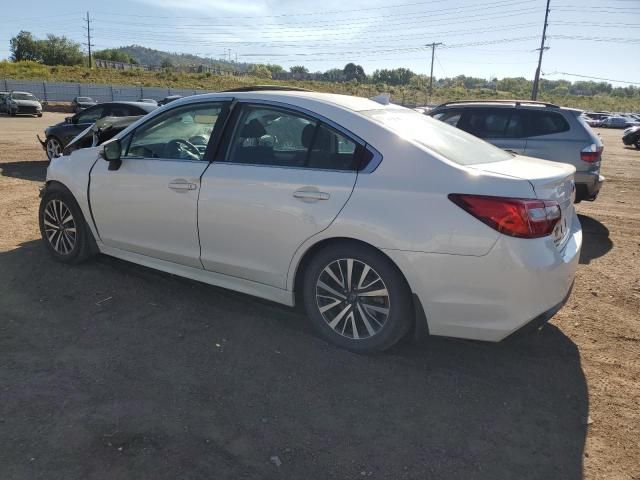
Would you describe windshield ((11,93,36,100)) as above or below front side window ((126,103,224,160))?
above

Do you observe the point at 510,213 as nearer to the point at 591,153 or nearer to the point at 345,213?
the point at 345,213

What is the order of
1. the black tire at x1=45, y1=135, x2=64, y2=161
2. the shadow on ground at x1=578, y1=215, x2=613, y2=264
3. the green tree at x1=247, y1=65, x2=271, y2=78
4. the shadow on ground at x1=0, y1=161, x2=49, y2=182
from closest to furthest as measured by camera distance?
the shadow on ground at x1=578, y1=215, x2=613, y2=264 < the shadow on ground at x1=0, y1=161, x2=49, y2=182 < the black tire at x1=45, y1=135, x2=64, y2=161 < the green tree at x1=247, y1=65, x2=271, y2=78

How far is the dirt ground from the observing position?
2.50 metres

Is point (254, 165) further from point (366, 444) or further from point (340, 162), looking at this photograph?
point (366, 444)

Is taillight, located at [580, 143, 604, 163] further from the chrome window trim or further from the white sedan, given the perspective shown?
the chrome window trim

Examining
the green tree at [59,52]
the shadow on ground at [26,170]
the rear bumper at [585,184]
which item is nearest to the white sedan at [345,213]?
the rear bumper at [585,184]

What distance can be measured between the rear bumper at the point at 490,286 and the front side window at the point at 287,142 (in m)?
0.79

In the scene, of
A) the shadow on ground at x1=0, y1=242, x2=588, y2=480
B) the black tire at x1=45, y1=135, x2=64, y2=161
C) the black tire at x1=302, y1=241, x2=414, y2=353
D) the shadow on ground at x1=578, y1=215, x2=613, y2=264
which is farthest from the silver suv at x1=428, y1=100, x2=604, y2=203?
the black tire at x1=45, y1=135, x2=64, y2=161

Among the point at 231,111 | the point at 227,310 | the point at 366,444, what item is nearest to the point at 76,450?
the point at 366,444

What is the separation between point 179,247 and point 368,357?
1733mm

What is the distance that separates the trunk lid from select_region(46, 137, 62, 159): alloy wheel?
36.6 ft

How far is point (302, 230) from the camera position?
3.43 metres

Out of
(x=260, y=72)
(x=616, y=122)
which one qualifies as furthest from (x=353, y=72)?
(x=616, y=122)

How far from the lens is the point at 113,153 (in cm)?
432
